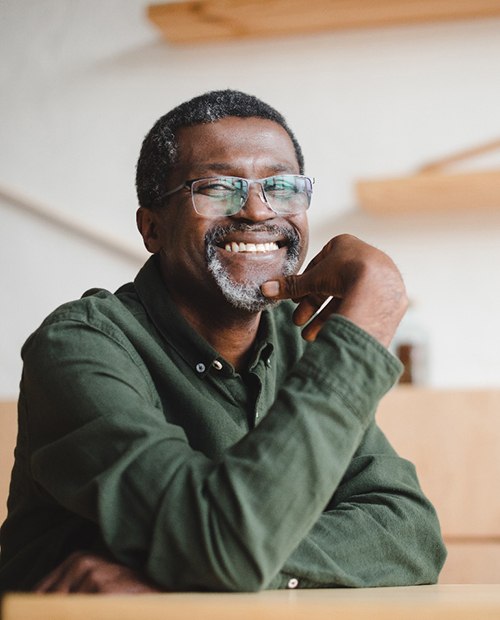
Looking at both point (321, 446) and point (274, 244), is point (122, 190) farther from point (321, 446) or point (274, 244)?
point (321, 446)

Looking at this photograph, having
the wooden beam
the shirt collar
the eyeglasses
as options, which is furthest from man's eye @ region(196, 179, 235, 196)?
the wooden beam

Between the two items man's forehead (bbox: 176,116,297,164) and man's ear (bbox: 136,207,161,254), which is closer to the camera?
man's forehead (bbox: 176,116,297,164)

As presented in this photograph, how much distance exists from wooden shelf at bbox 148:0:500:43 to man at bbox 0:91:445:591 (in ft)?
3.95

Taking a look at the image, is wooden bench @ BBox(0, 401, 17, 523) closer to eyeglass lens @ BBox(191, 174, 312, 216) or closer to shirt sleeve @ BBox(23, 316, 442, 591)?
eyeglass lens @ BBox(191, 174, 312, 216)

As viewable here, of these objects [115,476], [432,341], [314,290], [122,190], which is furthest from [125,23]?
[115,476]

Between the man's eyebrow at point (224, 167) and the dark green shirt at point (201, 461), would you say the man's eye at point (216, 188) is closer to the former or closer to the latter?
the man's eyebrow at point (224, 167)

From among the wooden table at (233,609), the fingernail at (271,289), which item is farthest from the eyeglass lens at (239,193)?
the wooden table at (233,609)

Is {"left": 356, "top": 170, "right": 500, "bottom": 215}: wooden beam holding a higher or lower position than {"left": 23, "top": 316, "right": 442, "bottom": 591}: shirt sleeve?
higher

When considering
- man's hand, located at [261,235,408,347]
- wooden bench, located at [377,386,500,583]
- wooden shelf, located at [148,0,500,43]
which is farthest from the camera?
wooden shelf, located at [148,0,500,43]

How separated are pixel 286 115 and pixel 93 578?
6.54 ft

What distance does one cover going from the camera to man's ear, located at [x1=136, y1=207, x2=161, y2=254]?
1.63m

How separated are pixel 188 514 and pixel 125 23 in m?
2.29

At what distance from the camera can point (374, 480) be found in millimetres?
1422

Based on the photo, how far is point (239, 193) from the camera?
1470mm
